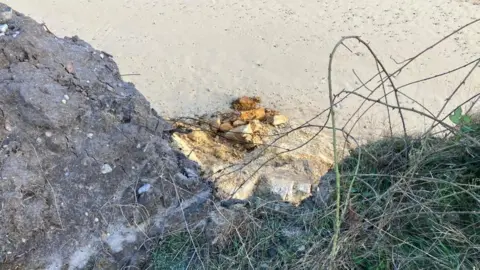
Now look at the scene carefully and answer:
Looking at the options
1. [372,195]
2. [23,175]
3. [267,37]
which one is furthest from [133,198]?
[267,37]

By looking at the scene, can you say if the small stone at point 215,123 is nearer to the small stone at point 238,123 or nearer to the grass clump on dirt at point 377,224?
the small stone at point 238,123

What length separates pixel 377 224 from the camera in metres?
2.91

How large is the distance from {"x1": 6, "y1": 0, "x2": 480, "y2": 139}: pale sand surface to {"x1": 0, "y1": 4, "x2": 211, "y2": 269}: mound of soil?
10.4ft

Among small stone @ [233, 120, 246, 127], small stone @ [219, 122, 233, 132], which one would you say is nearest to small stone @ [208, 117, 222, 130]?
small stone @ [219, 122, 233, 132]

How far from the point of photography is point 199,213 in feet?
11.2

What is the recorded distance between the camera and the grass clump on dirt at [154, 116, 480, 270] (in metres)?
2.80

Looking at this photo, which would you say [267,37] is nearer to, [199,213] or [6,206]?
[199,213]

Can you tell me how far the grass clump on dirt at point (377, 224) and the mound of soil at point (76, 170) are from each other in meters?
0.28

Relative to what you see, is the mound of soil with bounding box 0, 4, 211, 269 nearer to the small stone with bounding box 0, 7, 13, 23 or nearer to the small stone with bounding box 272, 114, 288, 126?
the small stone with bounding box 0, 7, 13, 23

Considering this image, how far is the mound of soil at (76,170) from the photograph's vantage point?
3.15m

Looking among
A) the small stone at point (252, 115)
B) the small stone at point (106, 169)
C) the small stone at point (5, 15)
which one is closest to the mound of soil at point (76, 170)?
the small stone at point (106, 169)

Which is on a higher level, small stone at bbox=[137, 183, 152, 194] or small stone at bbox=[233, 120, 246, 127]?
small stone at bbox=[137, 183, 152, 194]

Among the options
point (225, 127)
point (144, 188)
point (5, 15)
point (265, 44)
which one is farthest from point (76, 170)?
point (265, 44)

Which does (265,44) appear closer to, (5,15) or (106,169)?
(5,15)
